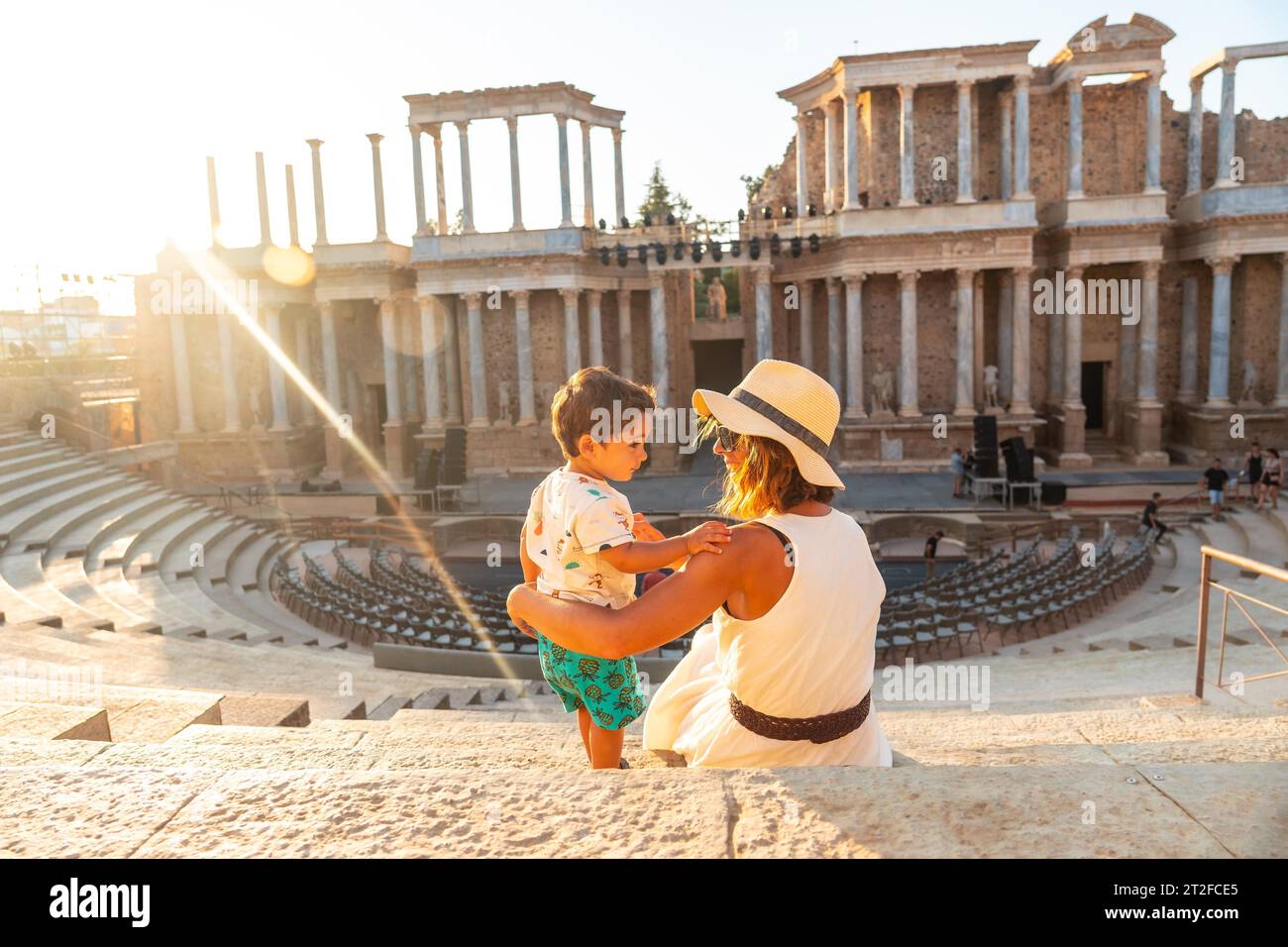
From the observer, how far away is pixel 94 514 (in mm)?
19297

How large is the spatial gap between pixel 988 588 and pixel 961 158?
19087 millimetres

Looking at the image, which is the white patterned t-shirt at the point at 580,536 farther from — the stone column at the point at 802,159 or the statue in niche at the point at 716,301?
the statue in niche at the point at 716,301

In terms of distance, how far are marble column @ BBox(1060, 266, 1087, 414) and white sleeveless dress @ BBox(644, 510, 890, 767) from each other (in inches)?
1127

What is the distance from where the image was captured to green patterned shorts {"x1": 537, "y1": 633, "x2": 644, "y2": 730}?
4047 millimetres

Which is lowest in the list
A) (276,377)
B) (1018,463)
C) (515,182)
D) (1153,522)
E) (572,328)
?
(1153,522)

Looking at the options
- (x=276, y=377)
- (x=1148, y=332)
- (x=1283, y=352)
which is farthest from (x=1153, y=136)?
(x=276, y=377)

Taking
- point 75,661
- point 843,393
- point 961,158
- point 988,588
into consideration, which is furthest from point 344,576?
point 961,158

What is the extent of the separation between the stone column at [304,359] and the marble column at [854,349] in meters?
19.7

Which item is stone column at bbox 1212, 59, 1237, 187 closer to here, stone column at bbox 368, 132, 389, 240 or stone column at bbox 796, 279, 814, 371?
stone column at bbox 796, 279, 814, 371

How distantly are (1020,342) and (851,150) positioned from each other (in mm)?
8102

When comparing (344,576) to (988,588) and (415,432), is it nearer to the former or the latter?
(988,588)

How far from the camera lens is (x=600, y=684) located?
4.07m
